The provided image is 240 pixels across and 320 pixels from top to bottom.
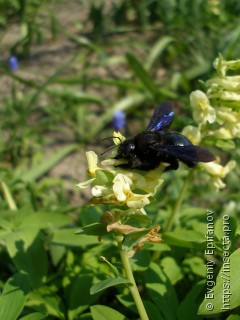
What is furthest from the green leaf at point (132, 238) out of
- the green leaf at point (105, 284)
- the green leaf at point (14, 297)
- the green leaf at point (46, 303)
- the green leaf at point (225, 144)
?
the green leaf at point (225, 144)

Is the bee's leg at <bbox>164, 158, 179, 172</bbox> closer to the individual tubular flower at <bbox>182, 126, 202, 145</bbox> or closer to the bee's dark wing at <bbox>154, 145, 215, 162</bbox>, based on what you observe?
the bee's dark wing at <bbox>154, 145, 215, 162</bbox>

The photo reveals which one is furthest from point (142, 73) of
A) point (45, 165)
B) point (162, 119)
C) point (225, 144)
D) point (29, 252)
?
point (29, 252)

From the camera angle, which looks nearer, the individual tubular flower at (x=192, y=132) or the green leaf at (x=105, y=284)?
the green leaf at (x=105, y=284)

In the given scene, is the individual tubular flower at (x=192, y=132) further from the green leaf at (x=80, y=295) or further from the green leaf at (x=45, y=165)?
the green leaf at (x=45, y=165)

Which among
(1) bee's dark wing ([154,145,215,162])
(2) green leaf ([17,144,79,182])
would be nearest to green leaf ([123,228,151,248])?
(1) bee's dark wing ([154,145,215,162])

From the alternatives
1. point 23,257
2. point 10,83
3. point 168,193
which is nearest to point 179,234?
point 23,257

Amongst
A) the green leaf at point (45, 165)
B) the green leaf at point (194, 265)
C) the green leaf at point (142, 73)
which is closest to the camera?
the green leaf at point (194, 265)

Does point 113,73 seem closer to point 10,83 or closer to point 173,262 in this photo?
point 10,83
